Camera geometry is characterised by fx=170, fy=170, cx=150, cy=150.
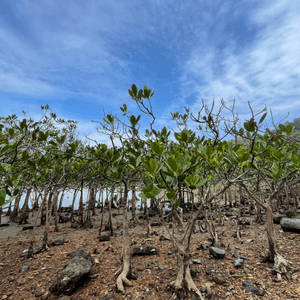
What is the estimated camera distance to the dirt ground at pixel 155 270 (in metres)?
3.22

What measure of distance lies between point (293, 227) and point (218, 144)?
5.29m

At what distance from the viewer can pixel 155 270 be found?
409cm

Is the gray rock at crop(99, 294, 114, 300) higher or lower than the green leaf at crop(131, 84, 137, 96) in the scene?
lower

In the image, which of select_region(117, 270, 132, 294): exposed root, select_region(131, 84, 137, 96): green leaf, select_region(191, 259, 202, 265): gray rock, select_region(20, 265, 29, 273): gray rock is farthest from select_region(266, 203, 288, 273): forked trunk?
select_region(20, 265, 29, 273): gray rock

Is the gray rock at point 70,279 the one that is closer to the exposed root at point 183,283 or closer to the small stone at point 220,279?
the exposed root at point 183,283

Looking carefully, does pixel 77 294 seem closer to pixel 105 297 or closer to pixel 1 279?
pixel 105 297

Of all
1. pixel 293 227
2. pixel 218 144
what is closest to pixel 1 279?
pixel 218 144

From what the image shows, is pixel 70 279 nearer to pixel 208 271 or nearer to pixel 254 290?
pixel 208 271

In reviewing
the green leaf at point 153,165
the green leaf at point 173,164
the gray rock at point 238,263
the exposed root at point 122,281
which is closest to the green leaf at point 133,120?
the green leaf at point 153,165

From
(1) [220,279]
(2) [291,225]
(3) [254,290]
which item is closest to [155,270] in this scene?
(1) [220,279]

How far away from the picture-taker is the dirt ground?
3.22 meters

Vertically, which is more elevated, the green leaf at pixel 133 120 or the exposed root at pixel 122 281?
the green leaf at pixel 133 120

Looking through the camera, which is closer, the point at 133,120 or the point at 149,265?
the point at 133,120

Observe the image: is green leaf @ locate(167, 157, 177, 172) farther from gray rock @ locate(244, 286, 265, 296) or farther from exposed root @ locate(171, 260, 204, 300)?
gray rock @ locate(244, 286, 265, 296)
